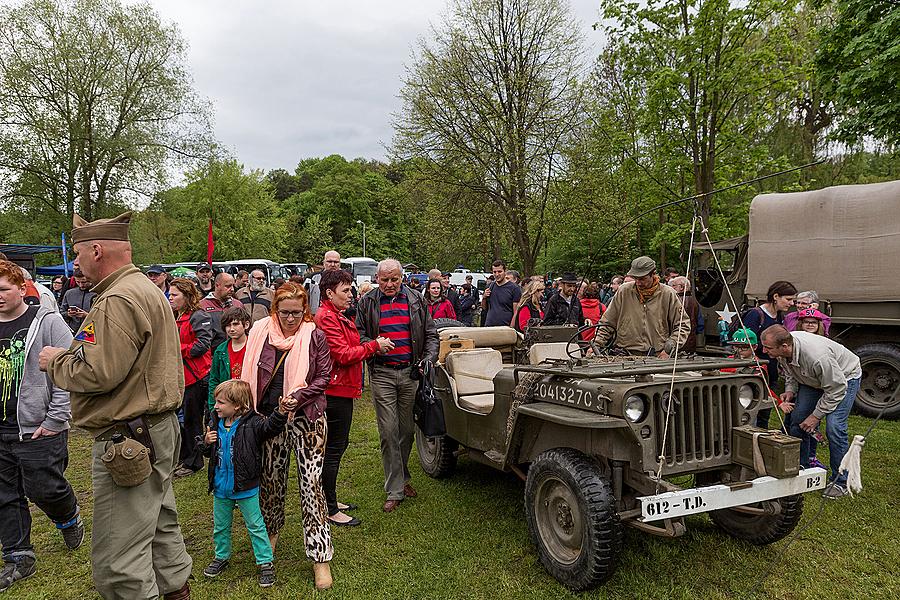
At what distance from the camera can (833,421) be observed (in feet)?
16.1

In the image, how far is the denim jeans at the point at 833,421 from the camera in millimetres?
4910

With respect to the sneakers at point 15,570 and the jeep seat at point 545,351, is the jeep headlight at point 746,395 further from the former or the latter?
the sneakers at point 15,570

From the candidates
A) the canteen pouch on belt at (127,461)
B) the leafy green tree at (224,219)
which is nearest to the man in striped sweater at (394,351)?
the canteen pouch on belt at (127,461)

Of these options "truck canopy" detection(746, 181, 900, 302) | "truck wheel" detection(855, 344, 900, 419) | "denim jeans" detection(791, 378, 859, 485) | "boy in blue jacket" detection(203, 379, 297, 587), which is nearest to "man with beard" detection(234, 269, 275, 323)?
"boy in blue jacket" detection(203, 379, 297, 587)

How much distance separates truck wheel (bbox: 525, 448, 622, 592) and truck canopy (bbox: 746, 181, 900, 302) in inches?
264

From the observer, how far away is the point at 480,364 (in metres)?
5.77

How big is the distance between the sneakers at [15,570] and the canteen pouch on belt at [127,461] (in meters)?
2.06

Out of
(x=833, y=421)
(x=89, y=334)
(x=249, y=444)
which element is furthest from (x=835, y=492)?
(x=89, y=334)

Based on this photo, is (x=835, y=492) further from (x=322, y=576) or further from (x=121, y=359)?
(x=121, y=359)

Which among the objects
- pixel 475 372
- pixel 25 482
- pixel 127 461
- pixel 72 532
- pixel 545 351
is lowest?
pixel 72 532

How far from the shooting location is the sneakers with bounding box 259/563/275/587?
12.5 feet

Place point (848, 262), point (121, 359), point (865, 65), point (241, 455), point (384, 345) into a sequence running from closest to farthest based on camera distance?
1. point (121, 359)
2. point (241, 455)
3. point (384, 345)
4. point (848, 262)
5. point (865, 65)

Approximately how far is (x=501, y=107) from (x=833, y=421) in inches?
655

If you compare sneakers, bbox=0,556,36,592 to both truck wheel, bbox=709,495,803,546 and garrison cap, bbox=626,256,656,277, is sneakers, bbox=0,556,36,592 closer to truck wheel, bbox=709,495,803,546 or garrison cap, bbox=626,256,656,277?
truck wheel, bbox=709,495,803,546
